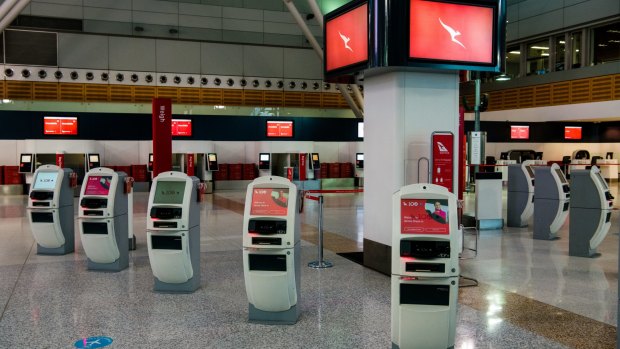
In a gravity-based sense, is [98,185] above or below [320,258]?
above

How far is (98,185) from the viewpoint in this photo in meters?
6.89

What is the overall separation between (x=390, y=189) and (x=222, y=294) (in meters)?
2.32

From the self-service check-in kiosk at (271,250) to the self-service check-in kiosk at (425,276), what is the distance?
3.72 feet

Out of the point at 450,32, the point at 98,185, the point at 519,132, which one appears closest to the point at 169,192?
the point at 98,185

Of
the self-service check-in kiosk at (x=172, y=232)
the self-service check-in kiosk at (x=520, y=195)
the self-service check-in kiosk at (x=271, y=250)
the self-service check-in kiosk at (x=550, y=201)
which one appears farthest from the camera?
the self-service check-in kiosk at (x=520, y=195)

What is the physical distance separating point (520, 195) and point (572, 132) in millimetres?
12714

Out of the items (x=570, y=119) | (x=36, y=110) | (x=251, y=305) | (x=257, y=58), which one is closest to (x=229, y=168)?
(x=257, y=58)

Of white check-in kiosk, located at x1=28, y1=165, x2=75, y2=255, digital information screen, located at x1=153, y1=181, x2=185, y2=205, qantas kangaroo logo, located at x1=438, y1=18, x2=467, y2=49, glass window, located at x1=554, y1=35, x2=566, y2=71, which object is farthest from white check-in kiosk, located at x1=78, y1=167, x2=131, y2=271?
glass window, located at x1=554, y1=35, x2=566, y2=71

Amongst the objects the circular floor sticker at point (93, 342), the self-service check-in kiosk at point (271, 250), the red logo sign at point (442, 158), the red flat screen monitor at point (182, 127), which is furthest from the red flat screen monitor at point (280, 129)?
the circular floor sticker at point (93, 342)

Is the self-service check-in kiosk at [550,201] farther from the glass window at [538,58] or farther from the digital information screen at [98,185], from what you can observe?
the glass window at [538,58]

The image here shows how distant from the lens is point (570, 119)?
808 inches

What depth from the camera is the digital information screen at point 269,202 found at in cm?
476

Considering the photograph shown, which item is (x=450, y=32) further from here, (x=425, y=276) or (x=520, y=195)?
(x=520, y=195)

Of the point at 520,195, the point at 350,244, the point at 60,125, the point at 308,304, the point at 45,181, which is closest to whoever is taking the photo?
the point at 308,304
